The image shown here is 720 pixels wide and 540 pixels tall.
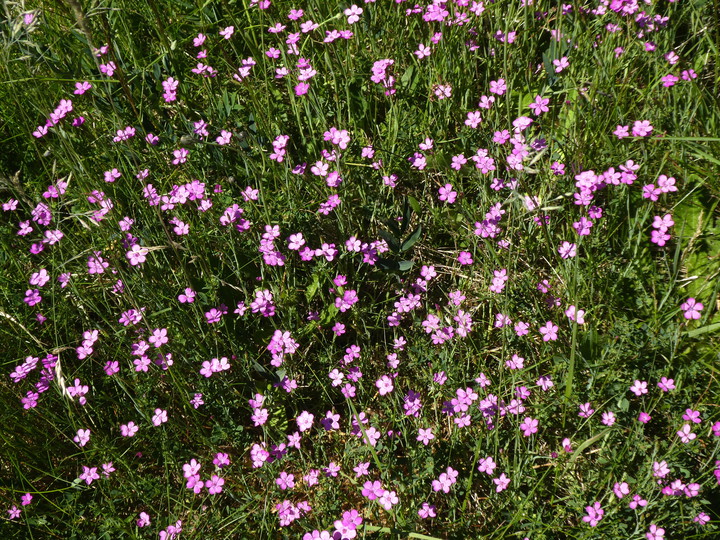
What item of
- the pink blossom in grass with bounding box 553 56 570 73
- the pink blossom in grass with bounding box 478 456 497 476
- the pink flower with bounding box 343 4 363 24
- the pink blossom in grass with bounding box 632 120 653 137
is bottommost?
the pink blossom in grass with bounding box 478 456 497 476

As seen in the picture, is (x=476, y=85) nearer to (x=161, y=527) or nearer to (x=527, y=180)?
(x=527, y=180)

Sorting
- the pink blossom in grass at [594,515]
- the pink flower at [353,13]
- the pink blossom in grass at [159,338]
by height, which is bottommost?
the pink blossom in grass at [594,515]

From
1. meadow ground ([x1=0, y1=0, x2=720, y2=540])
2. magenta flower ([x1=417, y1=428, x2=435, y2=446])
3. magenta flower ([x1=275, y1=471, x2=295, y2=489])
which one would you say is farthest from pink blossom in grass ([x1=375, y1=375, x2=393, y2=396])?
magenta flower ([x1=275, y1=471, x2=295, y2=489])

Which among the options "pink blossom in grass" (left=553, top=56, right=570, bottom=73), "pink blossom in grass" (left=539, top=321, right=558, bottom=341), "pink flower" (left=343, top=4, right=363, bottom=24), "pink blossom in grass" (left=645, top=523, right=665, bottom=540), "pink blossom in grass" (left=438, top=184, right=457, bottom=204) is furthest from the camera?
"pink flower" (left=343, top=4, right=363, bottom=24)

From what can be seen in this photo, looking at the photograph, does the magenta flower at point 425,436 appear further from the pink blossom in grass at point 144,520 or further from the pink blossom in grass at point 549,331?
the pink blossom in grass at point 144,520

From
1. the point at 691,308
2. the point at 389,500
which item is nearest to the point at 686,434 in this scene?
the point at 691,308

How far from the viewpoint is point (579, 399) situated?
2.50 metres

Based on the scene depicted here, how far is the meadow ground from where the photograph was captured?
2.43 m

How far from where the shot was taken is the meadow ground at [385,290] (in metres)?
2.43

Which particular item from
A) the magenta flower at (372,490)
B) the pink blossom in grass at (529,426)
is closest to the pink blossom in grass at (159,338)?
the magenta flower at (372,490)

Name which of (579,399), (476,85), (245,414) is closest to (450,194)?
→ (476,85)

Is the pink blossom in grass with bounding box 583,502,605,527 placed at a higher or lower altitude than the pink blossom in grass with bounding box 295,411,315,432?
lower

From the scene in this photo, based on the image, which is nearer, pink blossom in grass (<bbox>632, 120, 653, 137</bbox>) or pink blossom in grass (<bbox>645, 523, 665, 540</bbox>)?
pink blossom in grass (<bbox>645, 523, 665, 540</bbox>)

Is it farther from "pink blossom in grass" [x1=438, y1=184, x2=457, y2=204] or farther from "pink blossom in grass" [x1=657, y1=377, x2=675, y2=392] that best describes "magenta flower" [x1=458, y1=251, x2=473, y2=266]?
"pink blossom in grass" [x1=657, y1=377, x2=675, y2=392]
